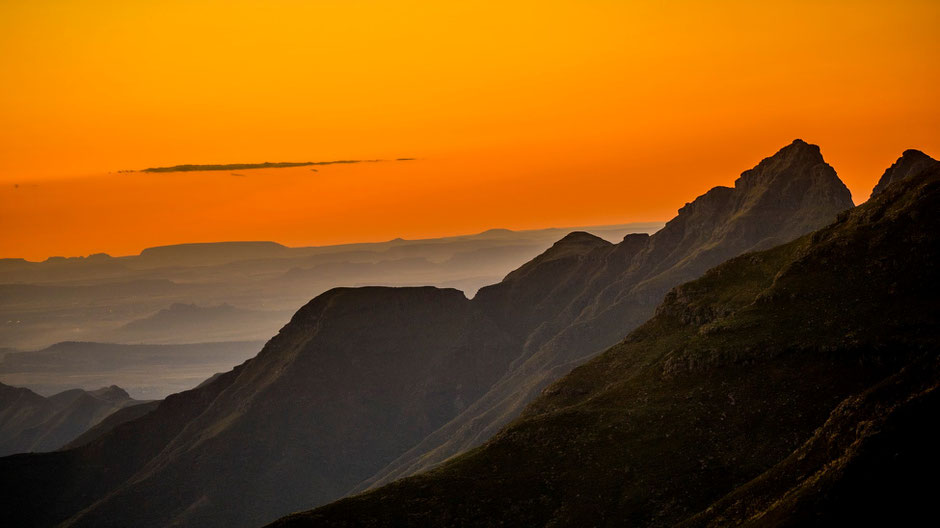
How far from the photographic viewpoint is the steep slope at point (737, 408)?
108m

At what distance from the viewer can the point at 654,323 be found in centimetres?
17200

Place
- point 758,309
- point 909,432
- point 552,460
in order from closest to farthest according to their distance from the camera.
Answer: point 909,432, point 552,460, point 758,309

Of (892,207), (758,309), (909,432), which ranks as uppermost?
(892,207)

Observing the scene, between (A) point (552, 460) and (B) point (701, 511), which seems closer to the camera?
(B) point (701, 511)

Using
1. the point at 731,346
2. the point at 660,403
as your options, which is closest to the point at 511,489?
the point at 660,403

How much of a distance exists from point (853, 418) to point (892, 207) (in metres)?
71.1

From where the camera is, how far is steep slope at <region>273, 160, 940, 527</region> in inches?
4252

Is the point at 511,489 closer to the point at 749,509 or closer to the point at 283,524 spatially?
the point at 283,524

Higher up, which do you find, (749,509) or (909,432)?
(909,432)

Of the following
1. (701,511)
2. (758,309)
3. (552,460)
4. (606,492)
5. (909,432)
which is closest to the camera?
(909,432)

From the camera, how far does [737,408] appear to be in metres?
123

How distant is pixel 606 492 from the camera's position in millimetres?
117438

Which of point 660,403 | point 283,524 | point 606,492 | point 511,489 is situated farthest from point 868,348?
point 283,524

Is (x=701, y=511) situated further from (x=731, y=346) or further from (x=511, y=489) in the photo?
(x=731, y=346)
